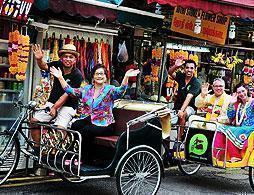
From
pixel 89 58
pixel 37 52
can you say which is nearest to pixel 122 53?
pixel 89 58

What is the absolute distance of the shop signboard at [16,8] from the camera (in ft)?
23.0

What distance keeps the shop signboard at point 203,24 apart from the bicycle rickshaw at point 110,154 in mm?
3661

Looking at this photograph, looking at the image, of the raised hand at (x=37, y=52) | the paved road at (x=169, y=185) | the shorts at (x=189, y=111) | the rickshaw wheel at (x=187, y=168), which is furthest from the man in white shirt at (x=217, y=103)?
the raised hand at (x=37, y=52)

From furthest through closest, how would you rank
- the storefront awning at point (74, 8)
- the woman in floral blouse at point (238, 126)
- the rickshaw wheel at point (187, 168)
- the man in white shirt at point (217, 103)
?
the rickshaw wheel at point (187, 168) < the man in white shirt at point (217, 103) < the storefront awning at point (74, 8) < the woman in floral blouse at point (238, 126)

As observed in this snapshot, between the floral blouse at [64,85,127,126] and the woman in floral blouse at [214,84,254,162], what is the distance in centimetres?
175

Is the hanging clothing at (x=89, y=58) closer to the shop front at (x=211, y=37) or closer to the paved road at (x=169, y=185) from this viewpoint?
the shop front at (x=211, y=37)

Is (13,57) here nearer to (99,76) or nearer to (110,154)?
(99,76)

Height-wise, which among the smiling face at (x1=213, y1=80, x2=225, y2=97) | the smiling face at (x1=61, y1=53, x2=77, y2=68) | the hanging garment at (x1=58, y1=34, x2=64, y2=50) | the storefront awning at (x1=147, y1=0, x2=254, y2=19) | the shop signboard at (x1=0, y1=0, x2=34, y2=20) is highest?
the storefront awning at (x1=147, y1=0, x2=254, y2=19)

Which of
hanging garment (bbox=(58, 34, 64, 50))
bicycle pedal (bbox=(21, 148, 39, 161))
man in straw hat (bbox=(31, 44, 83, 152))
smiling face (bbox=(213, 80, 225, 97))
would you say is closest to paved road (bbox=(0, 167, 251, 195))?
bicycle pedal (bbox=(21, 148, 39, 161))

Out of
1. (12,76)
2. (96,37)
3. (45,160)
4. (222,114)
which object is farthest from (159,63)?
(45,160)

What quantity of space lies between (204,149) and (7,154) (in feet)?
9.82

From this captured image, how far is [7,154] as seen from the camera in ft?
22.9

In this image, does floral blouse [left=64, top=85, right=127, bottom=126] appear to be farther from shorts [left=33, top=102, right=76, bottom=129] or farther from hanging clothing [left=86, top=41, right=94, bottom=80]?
hanging clothing [left=86, top=41, right=94, bottom=80]

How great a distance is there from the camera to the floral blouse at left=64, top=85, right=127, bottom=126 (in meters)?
6.88
